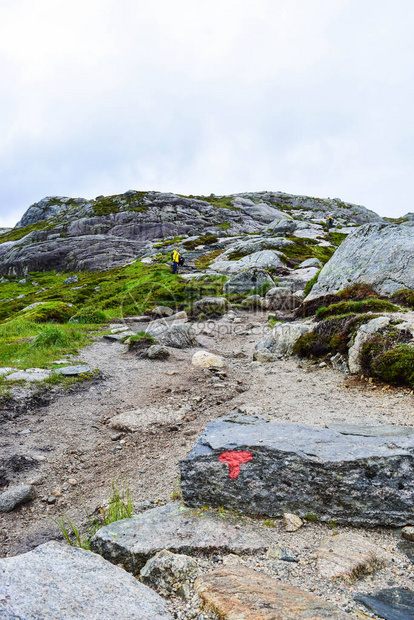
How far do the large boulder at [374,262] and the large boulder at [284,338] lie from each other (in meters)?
6.31

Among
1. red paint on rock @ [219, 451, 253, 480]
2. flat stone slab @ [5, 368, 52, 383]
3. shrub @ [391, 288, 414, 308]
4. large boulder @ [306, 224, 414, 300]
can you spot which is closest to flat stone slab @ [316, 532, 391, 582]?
red paint on rock @ [219, 451, 253, 480]

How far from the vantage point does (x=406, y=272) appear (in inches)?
638

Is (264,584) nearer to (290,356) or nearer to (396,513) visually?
(396,513)

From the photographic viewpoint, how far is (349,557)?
10.9 feet

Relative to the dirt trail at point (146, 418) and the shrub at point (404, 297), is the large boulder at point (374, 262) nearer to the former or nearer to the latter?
the shrub at point (404, 297)

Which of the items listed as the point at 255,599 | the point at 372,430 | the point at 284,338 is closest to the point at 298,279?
the point at 284,338

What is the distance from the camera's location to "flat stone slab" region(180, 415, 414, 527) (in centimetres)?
395

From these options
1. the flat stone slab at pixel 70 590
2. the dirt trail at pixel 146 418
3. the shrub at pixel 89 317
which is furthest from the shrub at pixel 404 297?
the shrub at pixel 89 317

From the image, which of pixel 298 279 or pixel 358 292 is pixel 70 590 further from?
pixel 298 279

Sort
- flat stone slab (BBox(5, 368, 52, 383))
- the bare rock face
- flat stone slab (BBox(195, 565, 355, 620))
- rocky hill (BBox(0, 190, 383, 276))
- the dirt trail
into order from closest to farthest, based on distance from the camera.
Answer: flat stone slab (BBox(195, 565, 355, 620)) → the bare rock face → the dirt trail → flat stone slab (BBox(5, 368, 52, 383)) → rocky hill (BBox(0, 190, 383, 276))

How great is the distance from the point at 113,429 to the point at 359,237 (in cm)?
1854

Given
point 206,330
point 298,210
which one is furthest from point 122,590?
point 298,210

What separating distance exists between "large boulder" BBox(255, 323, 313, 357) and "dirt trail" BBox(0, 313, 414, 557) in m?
0.76

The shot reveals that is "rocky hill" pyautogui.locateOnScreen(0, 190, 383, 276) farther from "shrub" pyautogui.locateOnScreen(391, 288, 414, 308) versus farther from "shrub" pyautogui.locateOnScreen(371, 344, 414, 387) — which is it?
"shrub" pyautogui.locateOnScreen(371, 344, 414, 387)
